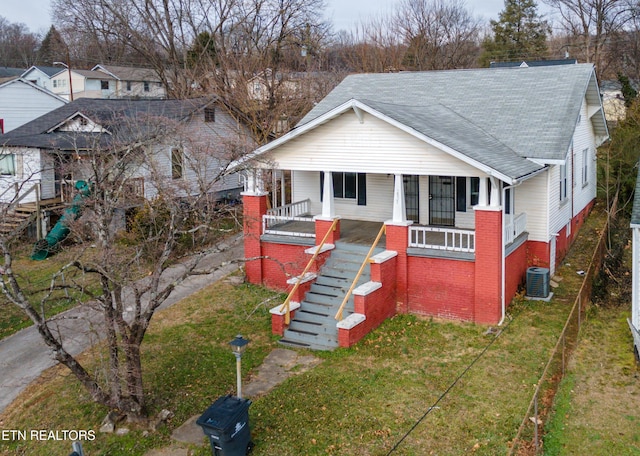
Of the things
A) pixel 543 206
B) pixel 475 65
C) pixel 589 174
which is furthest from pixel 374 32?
pixel 543 206

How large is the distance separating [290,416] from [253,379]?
188 cm

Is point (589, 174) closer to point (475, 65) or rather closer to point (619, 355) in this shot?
point (619, 355)

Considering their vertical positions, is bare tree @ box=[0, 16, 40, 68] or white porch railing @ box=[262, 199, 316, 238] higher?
bare tree @ box=[0, 16, 40, 68]

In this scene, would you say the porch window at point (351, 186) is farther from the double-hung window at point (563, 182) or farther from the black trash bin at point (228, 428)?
the black trash bin at point (228, 428)

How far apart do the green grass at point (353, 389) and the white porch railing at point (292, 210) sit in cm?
404

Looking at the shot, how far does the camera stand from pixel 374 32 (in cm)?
4831

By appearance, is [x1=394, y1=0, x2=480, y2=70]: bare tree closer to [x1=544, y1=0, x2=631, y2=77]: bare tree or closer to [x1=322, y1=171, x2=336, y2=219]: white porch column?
[x1=544, y1=0, x2=631, y2=77]: bare tree

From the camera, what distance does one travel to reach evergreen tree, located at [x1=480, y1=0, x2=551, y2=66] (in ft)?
179

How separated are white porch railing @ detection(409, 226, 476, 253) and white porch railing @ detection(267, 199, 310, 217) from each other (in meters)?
4.20

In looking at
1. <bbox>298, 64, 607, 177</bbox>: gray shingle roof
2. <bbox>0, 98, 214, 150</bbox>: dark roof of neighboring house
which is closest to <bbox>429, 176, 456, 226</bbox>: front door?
<bbox>298, 64, 607, 177</bbox>: gray shingle roof

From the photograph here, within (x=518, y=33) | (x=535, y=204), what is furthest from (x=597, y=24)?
(x=535, y=204)

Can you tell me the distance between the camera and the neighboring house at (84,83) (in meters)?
60.8

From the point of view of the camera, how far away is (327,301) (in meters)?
15.0

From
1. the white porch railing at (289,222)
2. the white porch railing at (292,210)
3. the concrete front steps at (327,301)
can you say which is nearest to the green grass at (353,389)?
the concrete front steps at (327,301)
